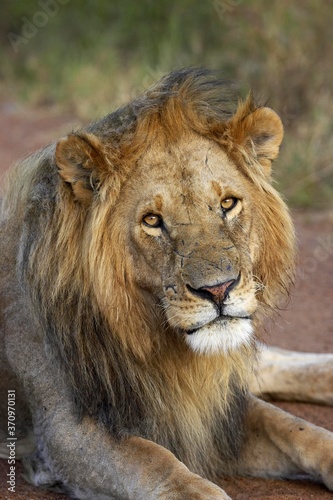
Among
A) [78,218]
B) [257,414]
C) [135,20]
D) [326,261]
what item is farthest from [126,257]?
[135,20]

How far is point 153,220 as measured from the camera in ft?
10.5

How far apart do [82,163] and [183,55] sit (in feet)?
32.3

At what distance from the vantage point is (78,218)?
10.9ft

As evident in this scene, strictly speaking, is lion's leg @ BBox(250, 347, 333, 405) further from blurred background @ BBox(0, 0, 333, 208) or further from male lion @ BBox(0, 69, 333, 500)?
blurred background @ BBox(0, 0, 333, 208)

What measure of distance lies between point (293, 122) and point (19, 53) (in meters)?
7.93

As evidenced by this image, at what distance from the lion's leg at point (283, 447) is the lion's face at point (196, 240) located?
0.70 metres

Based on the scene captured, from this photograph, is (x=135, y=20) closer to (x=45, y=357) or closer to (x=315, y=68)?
(x=315, y=68)

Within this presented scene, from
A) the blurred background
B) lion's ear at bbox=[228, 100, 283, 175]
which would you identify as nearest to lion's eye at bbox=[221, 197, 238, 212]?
lion's ear at bbox=[228, 100, 283, 175]

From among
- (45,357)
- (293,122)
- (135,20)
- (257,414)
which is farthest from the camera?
(135,20)

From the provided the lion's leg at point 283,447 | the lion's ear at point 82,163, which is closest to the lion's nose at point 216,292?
the lion's ear at point 82,163

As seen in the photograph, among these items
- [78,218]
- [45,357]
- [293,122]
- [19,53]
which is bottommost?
[45,357]

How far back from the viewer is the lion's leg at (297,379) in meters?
4.52

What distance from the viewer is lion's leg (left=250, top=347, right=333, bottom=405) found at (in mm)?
4516

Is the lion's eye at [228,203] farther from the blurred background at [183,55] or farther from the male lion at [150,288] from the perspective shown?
the blurred background at [183,55]
